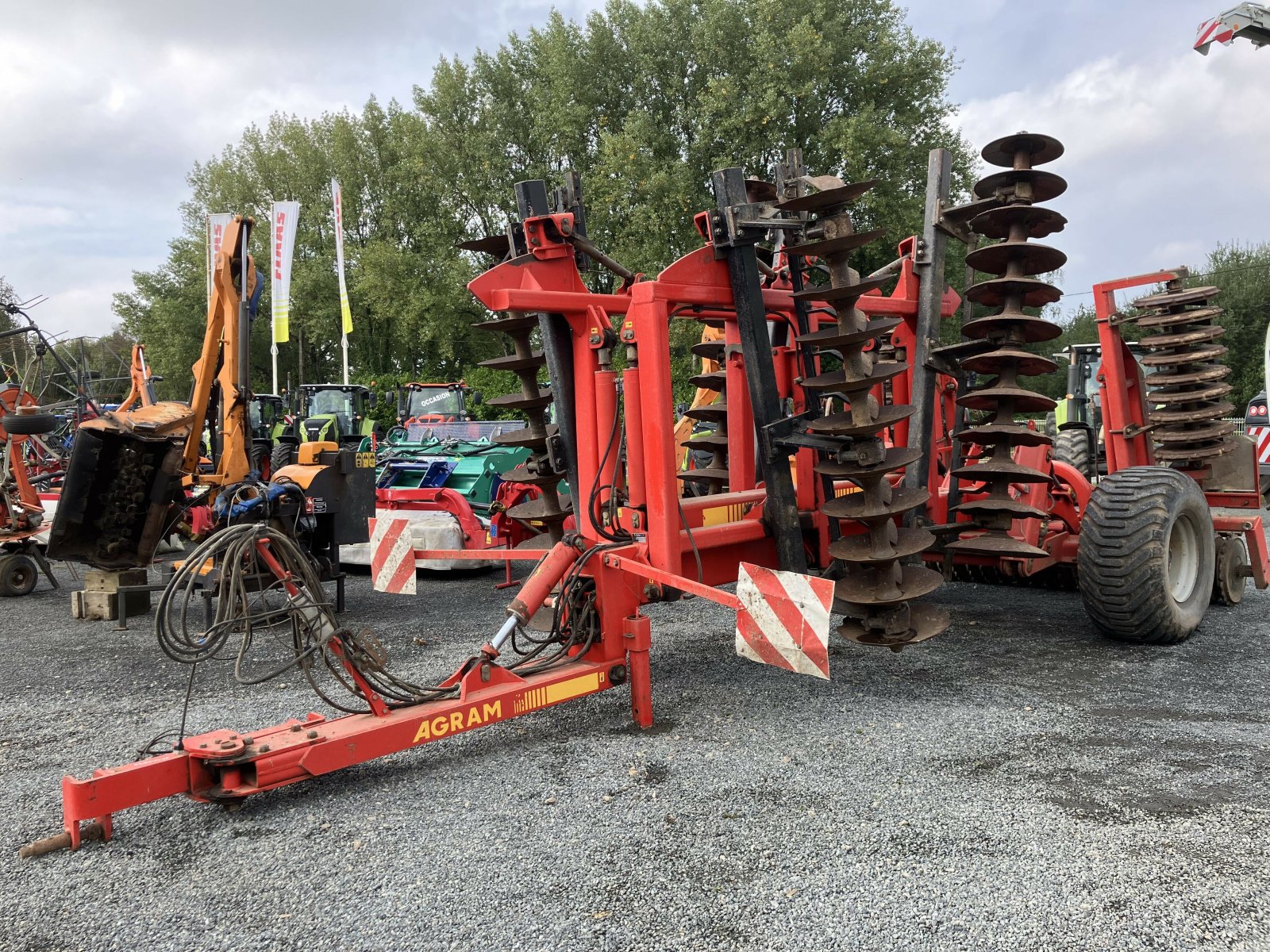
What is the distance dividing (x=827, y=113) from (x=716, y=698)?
18.3 meters

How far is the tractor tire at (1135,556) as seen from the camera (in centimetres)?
475

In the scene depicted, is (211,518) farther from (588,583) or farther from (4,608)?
(588,583)

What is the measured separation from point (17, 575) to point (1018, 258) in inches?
337

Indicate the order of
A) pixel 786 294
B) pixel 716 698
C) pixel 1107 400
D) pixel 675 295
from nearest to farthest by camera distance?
pixel 675 295
pixel 716 698
pixel 786 294
pixel 1107 400

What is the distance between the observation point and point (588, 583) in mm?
4016

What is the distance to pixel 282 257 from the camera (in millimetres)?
17906

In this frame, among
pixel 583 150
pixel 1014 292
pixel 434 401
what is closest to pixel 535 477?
pixel 1014 292

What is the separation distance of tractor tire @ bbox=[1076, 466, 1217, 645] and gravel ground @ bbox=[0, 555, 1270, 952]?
22cm

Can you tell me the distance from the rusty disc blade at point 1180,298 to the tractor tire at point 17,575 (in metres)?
9.32

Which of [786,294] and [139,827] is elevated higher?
A: [786,294]

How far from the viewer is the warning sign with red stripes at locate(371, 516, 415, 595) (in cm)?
459

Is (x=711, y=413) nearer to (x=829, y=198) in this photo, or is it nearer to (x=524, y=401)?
(x=524, y=401)

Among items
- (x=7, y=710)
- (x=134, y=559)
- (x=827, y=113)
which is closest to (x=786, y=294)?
(x=7, y=710)

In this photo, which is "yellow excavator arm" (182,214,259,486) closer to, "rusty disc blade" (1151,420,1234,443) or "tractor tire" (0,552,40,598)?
"tractor tire" (0,552,40,598)
